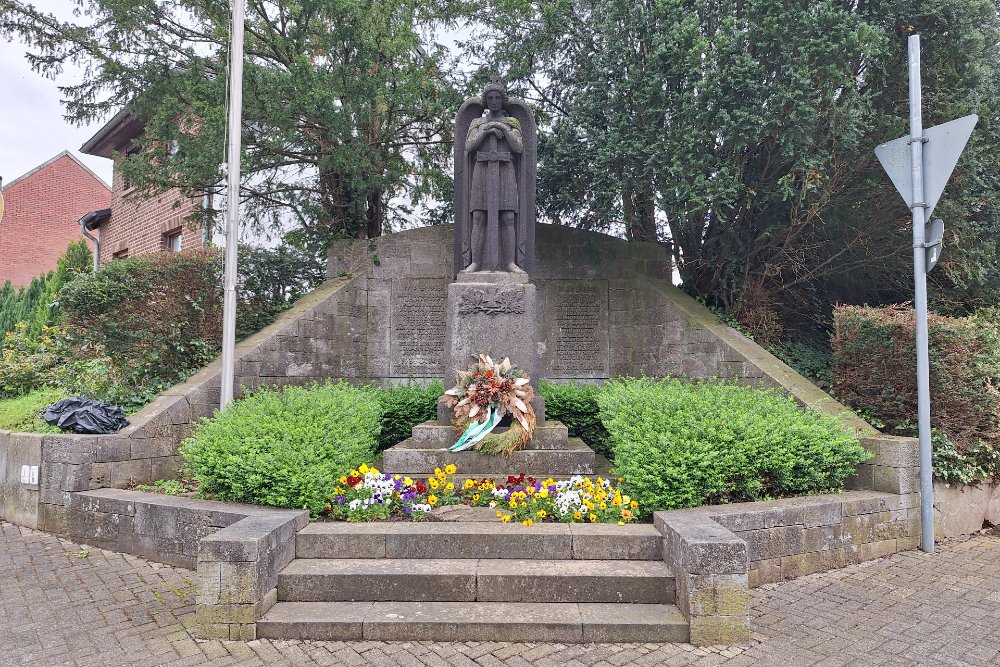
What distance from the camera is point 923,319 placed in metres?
5.08

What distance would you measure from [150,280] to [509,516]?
18.4ft

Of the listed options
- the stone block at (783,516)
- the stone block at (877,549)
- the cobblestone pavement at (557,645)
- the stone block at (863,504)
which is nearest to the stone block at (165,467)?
the cobblestone pavement at (557,645)

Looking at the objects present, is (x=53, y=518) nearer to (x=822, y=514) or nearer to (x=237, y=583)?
(x=237, y=583)

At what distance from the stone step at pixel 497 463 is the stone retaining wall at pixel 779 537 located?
1.20 m

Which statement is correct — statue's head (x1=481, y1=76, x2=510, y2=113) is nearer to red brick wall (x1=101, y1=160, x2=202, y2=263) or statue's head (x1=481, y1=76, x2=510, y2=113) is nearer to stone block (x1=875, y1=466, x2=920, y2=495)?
stone block (x1=875, y1=466, x2=920, y2=495)

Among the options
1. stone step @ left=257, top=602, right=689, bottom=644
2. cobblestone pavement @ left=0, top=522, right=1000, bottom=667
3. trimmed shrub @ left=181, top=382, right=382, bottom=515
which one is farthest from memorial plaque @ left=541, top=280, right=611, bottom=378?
stone step @ left=257, top=602, right=689, bottom=644

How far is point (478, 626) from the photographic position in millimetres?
3396

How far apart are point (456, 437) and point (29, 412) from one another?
15.3 ft

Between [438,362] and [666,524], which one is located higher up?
[438,362]

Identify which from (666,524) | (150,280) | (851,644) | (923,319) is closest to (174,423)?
(150,280)

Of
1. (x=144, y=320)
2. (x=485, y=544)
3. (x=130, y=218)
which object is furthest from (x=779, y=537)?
(x=130, y=218)

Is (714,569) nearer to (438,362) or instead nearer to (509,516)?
(509,516)

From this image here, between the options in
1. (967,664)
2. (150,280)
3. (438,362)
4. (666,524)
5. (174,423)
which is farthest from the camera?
Result: (438,362)

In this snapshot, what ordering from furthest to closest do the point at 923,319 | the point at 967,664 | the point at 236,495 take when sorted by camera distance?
1. the point at 923,319
2. the point at 236,495
3. the point at 967,664
